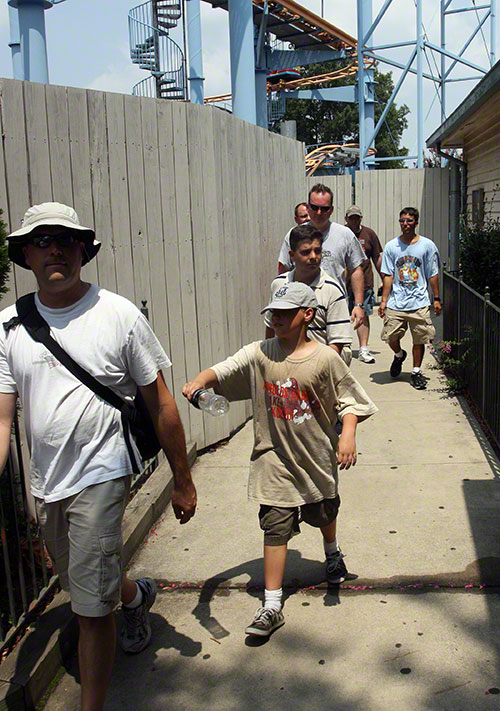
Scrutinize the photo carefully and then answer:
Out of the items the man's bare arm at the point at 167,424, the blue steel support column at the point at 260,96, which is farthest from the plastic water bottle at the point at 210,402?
the blue steel support column at the point at 260,96

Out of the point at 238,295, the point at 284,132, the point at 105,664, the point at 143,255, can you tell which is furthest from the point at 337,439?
the point at 284,132

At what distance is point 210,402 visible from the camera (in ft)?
11.3

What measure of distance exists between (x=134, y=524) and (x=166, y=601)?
70cm

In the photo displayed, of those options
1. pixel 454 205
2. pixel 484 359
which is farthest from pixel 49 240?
pixel 454 205

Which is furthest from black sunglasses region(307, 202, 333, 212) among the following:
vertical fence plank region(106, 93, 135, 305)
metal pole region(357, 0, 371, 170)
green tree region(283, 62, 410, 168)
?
green tree region(283, 62, 410, 168)

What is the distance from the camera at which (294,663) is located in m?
3.52

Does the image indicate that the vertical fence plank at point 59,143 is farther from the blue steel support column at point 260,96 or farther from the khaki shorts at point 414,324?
the blue steel support column at point 260,96

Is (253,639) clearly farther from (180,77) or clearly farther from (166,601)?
(180,77)

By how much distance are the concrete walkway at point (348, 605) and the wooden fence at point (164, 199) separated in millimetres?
1249

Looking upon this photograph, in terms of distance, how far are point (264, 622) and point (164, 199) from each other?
342 cm

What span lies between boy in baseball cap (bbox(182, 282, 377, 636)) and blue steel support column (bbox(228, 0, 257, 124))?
517 inches

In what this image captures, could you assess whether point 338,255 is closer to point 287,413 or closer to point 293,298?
point 293,298

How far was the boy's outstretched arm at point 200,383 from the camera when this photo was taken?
354cm

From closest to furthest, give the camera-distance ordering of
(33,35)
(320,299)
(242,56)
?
(320,299)
(33,35)
(242,56)
